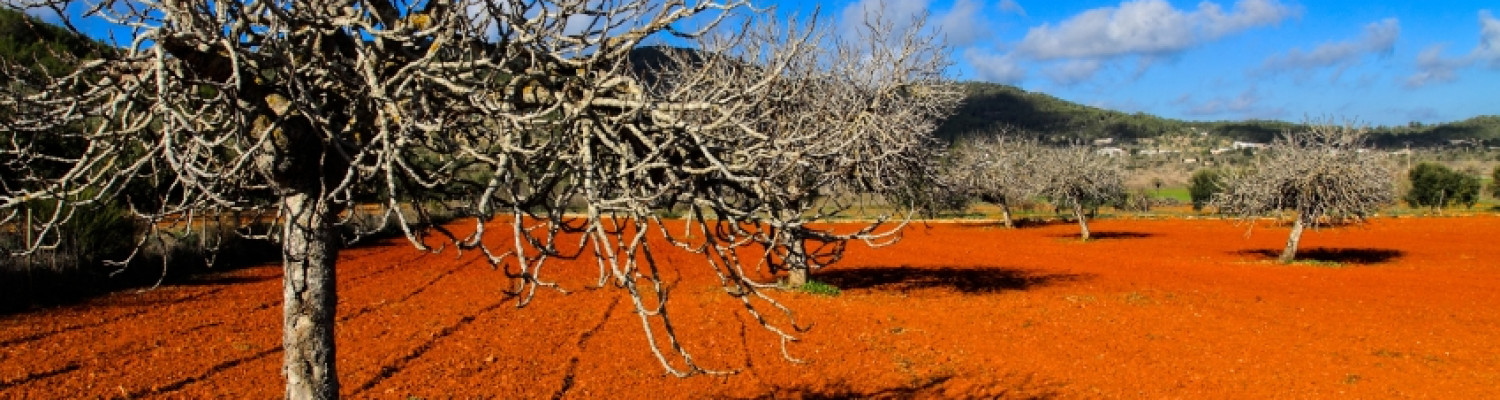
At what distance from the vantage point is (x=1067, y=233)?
124 feet

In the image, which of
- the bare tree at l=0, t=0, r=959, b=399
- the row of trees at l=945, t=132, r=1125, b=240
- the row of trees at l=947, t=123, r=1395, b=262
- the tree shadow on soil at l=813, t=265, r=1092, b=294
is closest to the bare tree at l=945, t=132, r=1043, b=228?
the row of trees at l=945, t=132, r=1125, b=240

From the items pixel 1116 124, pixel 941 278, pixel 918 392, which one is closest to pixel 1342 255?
pixel 941 278

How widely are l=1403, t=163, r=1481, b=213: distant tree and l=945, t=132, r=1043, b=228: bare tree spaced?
36.0 meters

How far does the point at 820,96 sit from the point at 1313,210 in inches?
611

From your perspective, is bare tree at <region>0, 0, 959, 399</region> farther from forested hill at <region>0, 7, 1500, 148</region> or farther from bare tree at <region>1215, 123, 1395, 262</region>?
forested hill at <region>0, 7, 1500, 148</region>

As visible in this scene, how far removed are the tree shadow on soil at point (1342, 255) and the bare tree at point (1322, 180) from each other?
2802 mm

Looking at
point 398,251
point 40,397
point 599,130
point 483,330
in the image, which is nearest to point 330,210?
point 599,130

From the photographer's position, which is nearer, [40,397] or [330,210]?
[330,210]

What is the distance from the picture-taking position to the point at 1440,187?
59.2 m

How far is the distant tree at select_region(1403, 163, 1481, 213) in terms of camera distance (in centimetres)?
5875

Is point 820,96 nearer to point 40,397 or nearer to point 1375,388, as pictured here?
point 1375,388

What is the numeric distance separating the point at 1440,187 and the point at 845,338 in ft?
217

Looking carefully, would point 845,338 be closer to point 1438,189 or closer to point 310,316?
point 310,316

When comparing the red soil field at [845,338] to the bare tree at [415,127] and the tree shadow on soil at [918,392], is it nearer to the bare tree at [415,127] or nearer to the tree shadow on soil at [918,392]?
the tree shadow on soil at [918,392]
